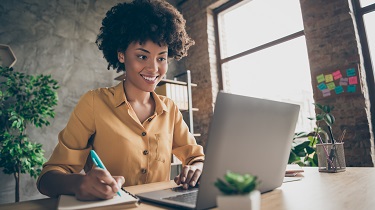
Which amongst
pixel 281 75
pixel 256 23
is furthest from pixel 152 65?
pixel 256 23

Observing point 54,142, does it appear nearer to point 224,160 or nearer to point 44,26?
point 44,26

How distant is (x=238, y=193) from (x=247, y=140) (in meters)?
0.27

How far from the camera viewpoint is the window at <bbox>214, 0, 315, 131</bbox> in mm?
3352

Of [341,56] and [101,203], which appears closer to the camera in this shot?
[101,203]

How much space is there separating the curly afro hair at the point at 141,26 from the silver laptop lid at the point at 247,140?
2.46 feet

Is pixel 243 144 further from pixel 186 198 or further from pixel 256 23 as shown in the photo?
pixel 256 23

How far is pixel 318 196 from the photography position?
707 millimetres

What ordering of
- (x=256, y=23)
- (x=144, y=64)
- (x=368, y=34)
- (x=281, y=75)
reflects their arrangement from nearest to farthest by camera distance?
(x=144, y=64) < (x=368, y=34) < (x=281, y=75) < (x=256, y=23)

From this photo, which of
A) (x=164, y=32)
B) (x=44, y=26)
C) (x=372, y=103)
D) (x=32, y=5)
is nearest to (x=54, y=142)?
(x=44, y=26)

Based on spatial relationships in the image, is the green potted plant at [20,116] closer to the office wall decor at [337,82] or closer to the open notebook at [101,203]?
the open notebook at [101,203]

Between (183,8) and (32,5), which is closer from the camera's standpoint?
(32,5)

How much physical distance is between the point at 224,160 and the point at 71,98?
327 cm

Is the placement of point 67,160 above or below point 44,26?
below

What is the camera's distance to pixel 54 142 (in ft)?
10.6
